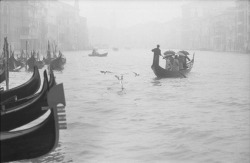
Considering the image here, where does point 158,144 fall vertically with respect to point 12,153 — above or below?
below

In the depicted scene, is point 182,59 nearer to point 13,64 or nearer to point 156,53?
point 156,53

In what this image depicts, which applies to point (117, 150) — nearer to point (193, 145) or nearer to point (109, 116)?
point (193, 145)

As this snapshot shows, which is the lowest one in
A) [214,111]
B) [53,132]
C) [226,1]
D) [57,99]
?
[214,111]

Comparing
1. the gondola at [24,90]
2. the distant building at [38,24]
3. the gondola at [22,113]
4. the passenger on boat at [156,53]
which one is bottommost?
the gondola at [22,113]

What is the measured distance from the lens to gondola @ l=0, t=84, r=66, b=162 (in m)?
4.74

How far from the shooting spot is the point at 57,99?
4.55 metres

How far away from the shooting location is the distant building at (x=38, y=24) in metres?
50.4

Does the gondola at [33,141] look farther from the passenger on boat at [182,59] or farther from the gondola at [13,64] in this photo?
the gondola at [13,64]

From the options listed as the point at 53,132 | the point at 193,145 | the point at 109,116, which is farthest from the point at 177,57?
the point at 53,132

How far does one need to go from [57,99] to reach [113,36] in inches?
6535

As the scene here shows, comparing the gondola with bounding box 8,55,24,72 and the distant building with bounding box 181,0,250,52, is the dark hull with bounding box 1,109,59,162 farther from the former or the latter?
the distant building with bounding box 181,0,250,52

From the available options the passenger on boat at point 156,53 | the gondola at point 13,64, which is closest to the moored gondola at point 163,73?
the passenger on boat at point 156,53

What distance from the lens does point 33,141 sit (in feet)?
15.8

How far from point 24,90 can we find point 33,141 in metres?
1.95
